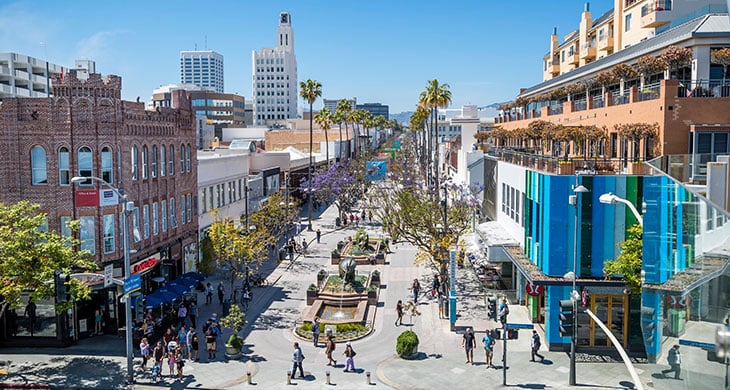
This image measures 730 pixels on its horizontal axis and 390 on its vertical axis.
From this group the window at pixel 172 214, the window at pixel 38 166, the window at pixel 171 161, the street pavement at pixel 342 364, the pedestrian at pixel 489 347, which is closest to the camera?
the street pavement at pixel 342 364

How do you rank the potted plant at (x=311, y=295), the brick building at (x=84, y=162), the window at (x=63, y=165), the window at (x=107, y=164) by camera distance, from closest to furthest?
the brick building at (x=84, y=162) < the window at (x=63, y=165) < the window at (x=107, y=164) < the potted plant at (x=311, y=295)

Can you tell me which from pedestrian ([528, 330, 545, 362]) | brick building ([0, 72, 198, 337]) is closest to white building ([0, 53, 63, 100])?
brick building ([0, 72, 198, 337])

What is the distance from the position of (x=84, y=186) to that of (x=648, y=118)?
27336 millimetres

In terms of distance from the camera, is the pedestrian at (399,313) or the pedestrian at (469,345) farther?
the pedestrian at (399,313)

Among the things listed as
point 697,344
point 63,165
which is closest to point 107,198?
point 63,165

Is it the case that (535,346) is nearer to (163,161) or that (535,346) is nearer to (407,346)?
(407,346)

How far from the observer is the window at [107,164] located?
32.4 meters

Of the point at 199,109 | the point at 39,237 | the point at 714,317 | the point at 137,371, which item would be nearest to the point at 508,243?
the point at 137,371

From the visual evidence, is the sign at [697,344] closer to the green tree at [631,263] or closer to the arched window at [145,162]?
the green tree at [631,263]

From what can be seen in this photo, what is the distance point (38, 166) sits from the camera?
3152cm

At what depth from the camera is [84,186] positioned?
31.6m

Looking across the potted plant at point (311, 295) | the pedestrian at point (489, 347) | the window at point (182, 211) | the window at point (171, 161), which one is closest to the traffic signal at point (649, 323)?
the pedestrian at point (489, 347)

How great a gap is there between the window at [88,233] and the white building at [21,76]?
61.0 m

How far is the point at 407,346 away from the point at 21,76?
274 feet
